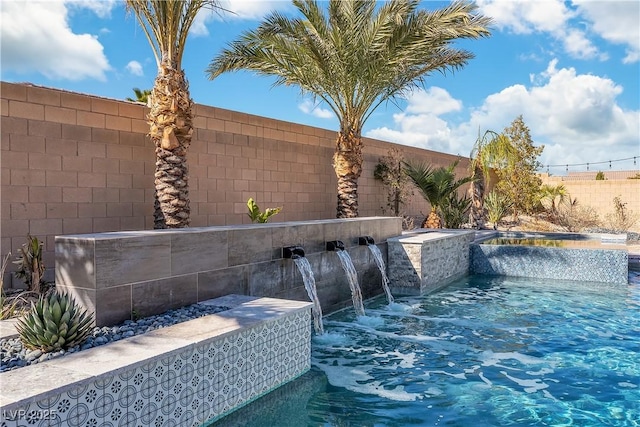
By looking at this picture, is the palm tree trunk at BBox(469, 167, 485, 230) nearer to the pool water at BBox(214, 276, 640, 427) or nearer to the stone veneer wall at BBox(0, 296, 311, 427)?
the pool water at BBox(214, 276, 640, 427)

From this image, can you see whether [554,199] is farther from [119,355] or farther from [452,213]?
[119,355]

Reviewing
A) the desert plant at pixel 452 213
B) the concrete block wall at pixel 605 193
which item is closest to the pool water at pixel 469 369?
the desert plant at pixel 452 213

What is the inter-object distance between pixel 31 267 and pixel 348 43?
7.62 m

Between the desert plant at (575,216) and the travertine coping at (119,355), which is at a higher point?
the desert plant at (575,216)

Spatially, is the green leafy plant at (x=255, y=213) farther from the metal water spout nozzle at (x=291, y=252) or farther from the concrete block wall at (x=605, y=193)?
the concrete block wall at (x=605, y=193)

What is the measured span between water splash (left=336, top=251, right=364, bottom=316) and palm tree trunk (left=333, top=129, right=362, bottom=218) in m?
3.78

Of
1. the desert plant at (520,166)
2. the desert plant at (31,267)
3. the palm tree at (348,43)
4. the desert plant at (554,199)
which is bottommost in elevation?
the desert plant at (31,267)

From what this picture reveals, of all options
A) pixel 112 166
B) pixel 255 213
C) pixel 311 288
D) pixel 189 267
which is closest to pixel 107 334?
pixel 189 267

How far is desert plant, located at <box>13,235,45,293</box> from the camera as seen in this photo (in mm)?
6227

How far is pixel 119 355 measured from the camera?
11.4 ft

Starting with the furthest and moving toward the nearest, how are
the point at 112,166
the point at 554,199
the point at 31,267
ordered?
the point at 554,199, the point at 112,166, the point at 31,267

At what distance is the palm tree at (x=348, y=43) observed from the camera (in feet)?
34.5

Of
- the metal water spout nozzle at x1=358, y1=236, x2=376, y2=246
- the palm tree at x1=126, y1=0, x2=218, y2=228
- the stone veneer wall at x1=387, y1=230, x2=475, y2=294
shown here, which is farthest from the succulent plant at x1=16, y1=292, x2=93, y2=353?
the stone veneer wall at x1=387, y1=230, x2=475, y2=294

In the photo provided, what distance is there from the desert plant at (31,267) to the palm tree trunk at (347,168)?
24.1ft
